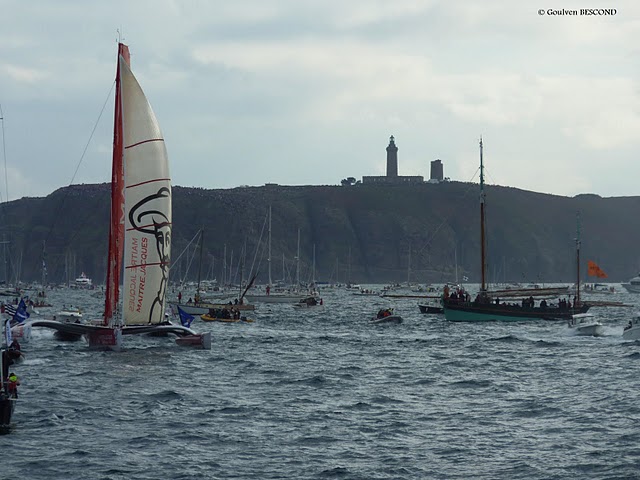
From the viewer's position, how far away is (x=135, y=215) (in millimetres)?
44375

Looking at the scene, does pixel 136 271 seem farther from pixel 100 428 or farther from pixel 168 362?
pixel 100 428

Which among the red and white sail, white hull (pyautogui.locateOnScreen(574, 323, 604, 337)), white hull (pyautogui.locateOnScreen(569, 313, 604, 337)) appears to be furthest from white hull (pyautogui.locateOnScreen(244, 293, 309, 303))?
the red and white sail

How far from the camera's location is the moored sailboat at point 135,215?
44.4 meters

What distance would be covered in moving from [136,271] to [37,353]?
22.7 ft

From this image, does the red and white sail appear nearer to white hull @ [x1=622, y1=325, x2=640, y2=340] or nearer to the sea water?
the sea water

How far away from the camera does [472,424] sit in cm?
2825

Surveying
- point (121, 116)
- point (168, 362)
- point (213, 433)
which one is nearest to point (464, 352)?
point (168, 362)

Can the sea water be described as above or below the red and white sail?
below

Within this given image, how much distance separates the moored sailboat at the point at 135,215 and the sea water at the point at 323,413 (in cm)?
193

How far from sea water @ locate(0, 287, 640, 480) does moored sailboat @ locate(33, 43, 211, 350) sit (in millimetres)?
1934

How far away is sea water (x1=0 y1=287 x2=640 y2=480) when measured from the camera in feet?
74.3

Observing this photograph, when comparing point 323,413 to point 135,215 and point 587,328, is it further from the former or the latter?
point 587,328

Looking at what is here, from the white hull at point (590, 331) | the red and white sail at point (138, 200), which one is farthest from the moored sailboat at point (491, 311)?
the red and white sail at point (138, 200)

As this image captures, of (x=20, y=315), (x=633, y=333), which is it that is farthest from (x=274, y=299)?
(x=20, y=315)
